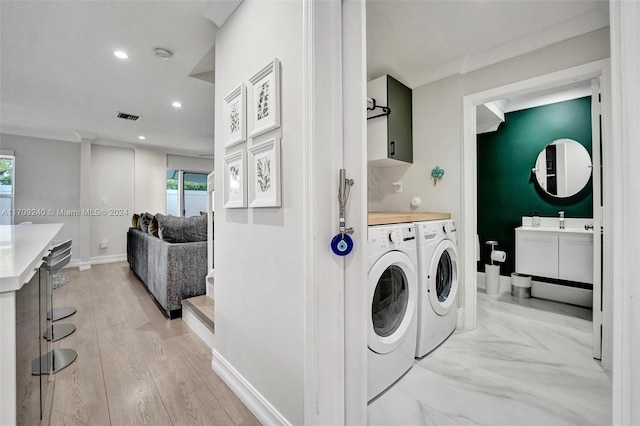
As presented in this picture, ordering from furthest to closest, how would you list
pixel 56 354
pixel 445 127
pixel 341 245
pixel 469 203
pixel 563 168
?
pixel 563 168
pixel 445 127
pixel 469 203
pixel 56 354
pixel 341 245

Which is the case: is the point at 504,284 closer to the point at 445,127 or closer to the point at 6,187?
the point at 445,127

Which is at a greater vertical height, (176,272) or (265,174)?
(265,174)

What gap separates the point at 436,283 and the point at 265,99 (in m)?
1.75

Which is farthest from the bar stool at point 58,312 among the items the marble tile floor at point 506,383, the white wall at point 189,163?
the white wall at point 189,163

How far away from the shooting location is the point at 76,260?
5000 millimetres

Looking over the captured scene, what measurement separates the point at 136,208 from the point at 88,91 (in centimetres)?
312

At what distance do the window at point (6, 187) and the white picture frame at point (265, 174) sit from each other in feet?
18.3

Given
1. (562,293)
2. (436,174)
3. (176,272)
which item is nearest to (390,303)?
(436,174)

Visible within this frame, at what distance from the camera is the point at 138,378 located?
170cm

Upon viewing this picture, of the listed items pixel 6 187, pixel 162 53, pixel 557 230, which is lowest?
pixel 557 230

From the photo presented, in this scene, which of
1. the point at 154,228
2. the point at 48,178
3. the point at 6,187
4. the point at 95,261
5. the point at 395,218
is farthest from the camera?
the point at 95,261

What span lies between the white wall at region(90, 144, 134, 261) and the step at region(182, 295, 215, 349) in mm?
4010

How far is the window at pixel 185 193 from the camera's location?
6.26 metres

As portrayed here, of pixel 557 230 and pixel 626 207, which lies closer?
pixel 626 207
